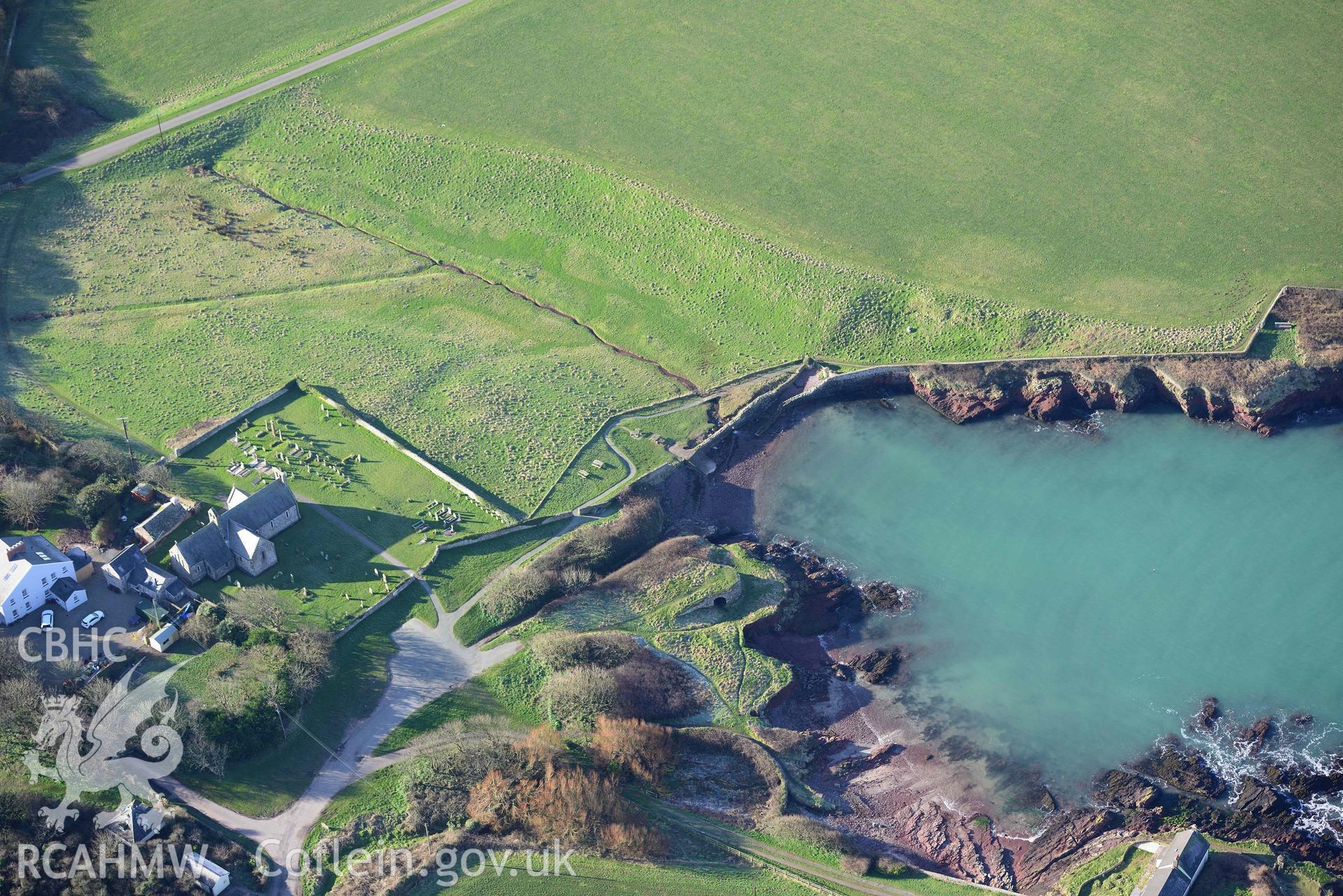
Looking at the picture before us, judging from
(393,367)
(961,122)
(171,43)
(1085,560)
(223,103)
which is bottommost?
(1085,560)

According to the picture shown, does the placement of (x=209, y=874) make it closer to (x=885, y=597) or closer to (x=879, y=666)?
(x=879, y=666)

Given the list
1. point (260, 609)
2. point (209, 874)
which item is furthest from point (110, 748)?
point (260, 609)

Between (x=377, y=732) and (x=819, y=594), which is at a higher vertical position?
(x=819, y=594)

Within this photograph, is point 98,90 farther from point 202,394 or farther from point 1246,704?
point 1246,704

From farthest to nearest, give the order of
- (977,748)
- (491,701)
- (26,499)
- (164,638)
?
(26,499), (977,748), (491,701), (164,638)

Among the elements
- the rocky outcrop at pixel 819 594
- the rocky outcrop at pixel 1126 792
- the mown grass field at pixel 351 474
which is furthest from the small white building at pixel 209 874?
the rocky outcrop at pixel 1126 792

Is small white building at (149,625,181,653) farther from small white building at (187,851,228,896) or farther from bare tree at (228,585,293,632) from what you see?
small white building at (187,851,228,896)

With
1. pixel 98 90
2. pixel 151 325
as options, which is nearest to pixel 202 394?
pixel 151 325
